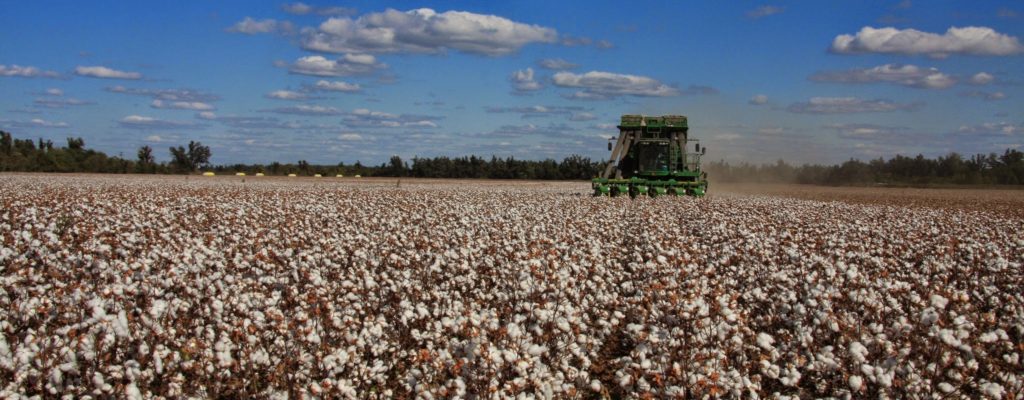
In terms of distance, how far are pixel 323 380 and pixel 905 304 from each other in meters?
6.00

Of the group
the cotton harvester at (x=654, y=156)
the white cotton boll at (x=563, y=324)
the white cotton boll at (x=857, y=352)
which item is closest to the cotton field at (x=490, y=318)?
the white cotton boll at (x=857, y=352)

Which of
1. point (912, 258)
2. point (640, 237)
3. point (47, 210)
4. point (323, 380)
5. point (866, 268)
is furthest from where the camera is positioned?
point (47, 210)

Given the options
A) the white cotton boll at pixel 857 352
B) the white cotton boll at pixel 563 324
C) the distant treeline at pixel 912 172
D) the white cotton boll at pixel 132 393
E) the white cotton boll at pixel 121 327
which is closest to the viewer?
the white cotton boll at pixel 132 393

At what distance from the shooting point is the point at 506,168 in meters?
111

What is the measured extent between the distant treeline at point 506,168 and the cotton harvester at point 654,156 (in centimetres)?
4043

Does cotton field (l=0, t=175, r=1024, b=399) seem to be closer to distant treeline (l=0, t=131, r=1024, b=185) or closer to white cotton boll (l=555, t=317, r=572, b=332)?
white cotton boll (l=555, t=317, r=572, b=332)

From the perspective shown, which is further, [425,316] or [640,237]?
[640,237]

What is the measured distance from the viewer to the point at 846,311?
25.4 feet

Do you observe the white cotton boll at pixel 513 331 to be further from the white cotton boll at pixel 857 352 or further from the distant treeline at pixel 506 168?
the distant treeline at pixel 506 168

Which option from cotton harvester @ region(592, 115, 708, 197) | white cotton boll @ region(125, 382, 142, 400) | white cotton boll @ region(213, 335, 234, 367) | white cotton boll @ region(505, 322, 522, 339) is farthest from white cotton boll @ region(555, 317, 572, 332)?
cotton harvester @ region(592, 115, 708, 197)

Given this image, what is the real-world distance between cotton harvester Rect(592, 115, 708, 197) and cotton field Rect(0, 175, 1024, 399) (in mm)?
18304

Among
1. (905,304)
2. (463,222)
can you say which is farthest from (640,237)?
(905,304)

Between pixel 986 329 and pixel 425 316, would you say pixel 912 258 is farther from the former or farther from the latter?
pixel 425 316

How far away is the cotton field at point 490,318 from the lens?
5.49m
